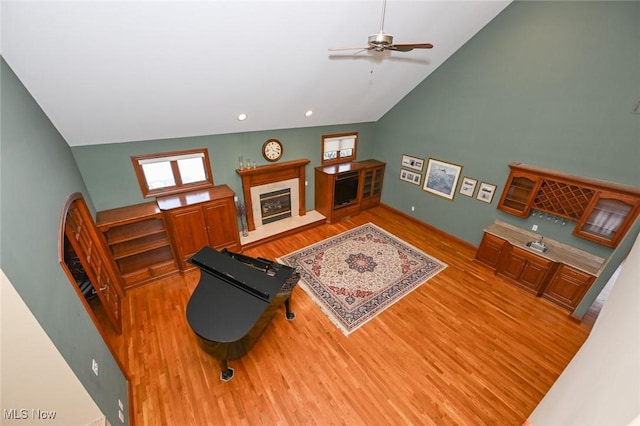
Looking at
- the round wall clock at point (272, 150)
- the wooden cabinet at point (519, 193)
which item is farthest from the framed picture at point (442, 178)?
the round wall clock at point (272, 150)

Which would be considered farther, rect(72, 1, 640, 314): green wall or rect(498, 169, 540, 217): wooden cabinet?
rect(498, 169, 540, 217): wooden cabinet

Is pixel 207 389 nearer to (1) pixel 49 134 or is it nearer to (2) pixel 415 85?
(1) pixel 49 134

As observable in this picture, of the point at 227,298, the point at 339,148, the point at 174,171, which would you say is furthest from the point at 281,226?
the point at 227,298

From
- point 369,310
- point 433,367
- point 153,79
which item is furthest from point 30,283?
point 433,367

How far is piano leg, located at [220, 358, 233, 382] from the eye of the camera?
9.00 ft

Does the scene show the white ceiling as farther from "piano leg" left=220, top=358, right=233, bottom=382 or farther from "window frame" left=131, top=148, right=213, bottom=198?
"piano leg" left=220, top=358, right=233, bottom=382

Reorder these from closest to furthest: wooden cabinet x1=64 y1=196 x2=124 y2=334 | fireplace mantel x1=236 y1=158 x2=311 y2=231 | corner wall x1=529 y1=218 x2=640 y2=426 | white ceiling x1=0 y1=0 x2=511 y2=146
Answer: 1. corner wall x1=529 y1=218 x2=640 y2=426
2. white ceiling x1=0 y1=0 x2=511 y2=146
3. wooden cabinet x1=64 y1=196 x2=124 y2=334
4. fireplace mantel x1=236 y1=158 x2=311 y2=231

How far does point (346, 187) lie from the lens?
6.20m

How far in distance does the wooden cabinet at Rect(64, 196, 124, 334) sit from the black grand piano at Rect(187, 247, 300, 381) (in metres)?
1.24

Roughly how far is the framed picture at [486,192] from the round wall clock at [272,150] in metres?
4.28

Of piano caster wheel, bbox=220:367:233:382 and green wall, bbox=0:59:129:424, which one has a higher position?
green wall, bbox=0:59:129:424

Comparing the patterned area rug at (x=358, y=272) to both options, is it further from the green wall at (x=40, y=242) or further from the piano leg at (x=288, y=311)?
the green wall at (x=40, y=242)

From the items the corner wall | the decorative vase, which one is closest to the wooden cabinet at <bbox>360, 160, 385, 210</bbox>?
the decorative vase

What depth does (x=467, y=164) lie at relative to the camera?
196 inches
